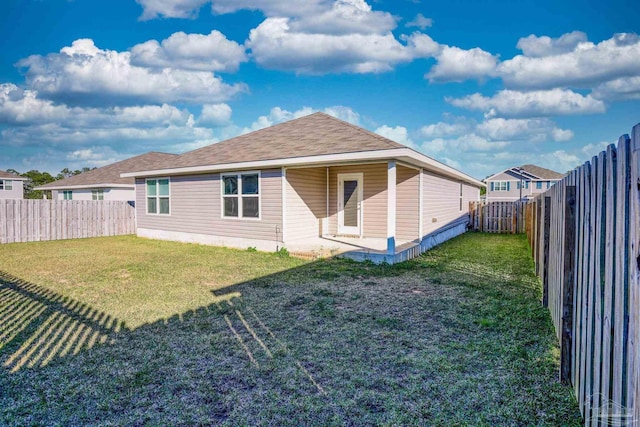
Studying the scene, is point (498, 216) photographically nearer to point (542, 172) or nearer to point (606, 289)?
point (606, 289)

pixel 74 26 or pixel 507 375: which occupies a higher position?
pixel 74 26

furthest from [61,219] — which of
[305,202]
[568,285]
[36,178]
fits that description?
[36,178]

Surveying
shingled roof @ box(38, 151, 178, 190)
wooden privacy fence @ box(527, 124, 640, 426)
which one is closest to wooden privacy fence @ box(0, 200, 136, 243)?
shingled roof @ box(38, 151, 178, 190)

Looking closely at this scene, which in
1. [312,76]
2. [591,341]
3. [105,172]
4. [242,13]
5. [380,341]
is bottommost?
[380,341]

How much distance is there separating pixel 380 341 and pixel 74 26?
19942 millimetres

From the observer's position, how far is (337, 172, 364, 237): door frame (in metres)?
11.8

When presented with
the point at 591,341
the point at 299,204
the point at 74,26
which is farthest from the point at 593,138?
the point at 74,26

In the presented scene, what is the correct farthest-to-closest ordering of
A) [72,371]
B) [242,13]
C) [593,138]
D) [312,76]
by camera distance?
[312,76], [242,13], [593,138], [72,371]

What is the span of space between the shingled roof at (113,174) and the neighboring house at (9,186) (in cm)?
1142

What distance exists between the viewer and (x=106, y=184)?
22.7 metres

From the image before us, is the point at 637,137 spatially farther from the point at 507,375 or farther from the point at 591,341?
the point at 507,375

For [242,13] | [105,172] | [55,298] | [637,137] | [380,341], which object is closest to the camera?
[637,137]

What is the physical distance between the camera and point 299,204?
1120cm

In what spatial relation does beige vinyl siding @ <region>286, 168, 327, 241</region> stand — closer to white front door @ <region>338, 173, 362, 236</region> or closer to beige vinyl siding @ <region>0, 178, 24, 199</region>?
white front door @ <region>338, 173, 362, 236</region>
